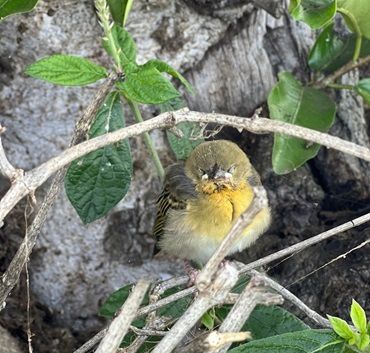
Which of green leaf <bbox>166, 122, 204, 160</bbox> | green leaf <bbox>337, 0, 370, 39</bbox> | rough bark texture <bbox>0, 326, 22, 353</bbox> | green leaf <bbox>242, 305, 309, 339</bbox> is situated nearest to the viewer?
green leaf <bbox>242, 305, 309, 339</bbox>

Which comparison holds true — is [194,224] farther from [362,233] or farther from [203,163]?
[362,233]

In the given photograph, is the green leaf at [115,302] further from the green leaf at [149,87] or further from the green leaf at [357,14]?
the green leaf at [357,14]

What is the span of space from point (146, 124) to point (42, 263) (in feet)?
5.01

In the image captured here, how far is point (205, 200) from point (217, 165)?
0.61 ft

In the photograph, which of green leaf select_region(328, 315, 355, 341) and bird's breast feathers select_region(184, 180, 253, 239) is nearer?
green leaf select_region(328, 315, 355, 341)

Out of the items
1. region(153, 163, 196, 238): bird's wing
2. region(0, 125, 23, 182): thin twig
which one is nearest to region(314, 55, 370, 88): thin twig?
region(153, 163, 196, 238): bird's wing

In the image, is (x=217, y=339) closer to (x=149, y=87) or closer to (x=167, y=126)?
(x=167, y=126)

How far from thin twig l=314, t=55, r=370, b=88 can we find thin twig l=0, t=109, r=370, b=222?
50.0 inches

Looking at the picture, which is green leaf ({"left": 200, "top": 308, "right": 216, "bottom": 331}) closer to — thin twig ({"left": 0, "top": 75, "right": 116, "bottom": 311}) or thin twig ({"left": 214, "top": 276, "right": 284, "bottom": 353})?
thin twig ({"left": 0, "top": 75, "right": 116, "bottom": 311})

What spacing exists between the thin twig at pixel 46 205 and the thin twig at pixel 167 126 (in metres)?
0.40

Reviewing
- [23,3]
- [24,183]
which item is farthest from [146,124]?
[23,3]

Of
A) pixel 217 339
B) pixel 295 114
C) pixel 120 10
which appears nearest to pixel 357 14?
pixel 295 114

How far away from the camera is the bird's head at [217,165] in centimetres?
424

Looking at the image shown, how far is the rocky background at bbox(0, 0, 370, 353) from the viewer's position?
3.97 m
